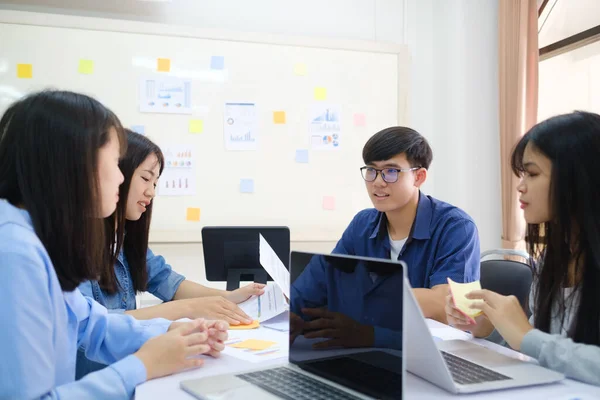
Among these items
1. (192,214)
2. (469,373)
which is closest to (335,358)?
(469,373)

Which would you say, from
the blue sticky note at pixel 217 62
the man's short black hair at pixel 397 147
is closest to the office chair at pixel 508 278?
the man's short black hair at pixel 397 147

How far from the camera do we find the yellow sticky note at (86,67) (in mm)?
2920

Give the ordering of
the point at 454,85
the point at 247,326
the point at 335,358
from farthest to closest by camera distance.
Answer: the point at 454,85 → the point at 247,326 → the point at 335,358

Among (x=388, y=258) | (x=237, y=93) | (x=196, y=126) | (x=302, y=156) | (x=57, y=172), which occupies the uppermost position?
(x=237, y=93)

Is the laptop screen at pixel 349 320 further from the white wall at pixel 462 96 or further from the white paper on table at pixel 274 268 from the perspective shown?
the white wall at pixel 462 96

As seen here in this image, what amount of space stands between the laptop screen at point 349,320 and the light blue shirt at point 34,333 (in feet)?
1.07

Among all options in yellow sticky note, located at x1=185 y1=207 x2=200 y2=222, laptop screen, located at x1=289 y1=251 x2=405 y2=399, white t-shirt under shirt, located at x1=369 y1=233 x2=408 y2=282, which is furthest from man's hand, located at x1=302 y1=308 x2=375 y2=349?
yellow sticky note, located at x1=185 y1=207 x2=200 y2=222

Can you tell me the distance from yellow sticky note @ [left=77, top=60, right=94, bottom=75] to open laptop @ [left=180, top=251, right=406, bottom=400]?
7.47 feet

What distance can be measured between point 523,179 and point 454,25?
2494 mm

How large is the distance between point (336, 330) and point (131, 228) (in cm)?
116

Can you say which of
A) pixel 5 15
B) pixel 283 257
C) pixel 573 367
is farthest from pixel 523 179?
pixel 5 15

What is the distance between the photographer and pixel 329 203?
10.8 ft

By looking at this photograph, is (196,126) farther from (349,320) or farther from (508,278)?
(349,320)

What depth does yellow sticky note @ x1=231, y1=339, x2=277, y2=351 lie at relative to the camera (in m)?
1.31
